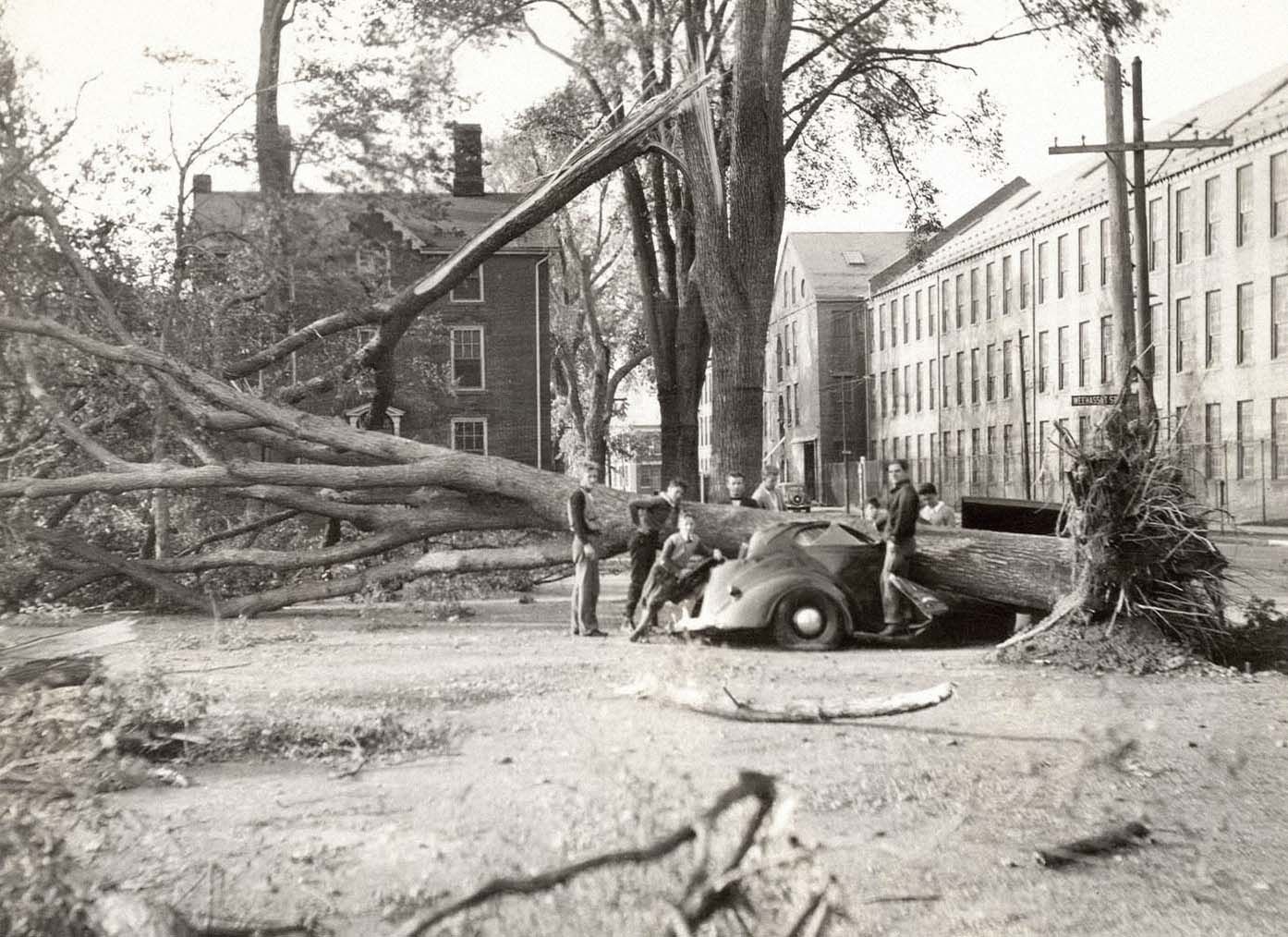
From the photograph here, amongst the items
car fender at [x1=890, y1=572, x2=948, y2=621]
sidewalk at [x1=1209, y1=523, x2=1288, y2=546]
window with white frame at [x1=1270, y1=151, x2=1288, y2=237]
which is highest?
window with white frame at [x1=1270, y1=151, x2=1288, y2=237]

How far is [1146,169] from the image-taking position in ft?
55.3

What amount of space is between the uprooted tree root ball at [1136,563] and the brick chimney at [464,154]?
14.0 feet

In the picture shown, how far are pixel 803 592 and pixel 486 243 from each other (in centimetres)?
445

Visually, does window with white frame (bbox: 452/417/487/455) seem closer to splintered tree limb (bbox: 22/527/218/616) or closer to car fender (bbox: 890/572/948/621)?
splintered tree limb (bbox: 22/527/218/616)

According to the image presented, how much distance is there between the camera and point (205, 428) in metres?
11.5

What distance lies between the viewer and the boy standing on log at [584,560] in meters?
11.1

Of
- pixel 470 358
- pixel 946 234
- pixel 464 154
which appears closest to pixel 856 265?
pixel 464 154

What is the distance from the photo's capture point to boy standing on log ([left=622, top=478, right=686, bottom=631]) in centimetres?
1121

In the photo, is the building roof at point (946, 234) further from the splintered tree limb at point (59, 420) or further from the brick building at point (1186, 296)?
the splintered tree limb at point (59, 420)

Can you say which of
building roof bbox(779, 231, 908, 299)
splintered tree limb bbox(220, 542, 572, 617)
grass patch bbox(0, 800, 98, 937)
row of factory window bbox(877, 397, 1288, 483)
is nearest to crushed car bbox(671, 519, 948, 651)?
row of factory window bbox(877, 397, 1288, 483)

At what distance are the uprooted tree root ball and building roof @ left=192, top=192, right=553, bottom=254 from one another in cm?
445

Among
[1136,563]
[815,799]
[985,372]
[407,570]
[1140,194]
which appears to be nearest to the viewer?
[815,799]

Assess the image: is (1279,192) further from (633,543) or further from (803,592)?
(633,543)

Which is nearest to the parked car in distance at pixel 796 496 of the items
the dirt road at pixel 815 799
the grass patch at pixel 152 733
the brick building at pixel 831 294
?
the brick building at pixel 831 294
